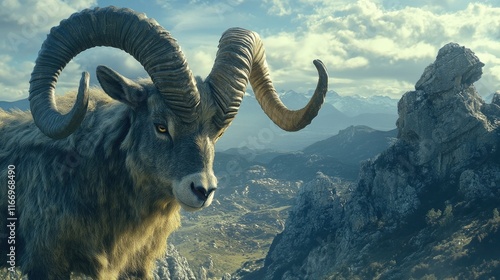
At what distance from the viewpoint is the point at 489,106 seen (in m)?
187

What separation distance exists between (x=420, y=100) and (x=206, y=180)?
18035 cm

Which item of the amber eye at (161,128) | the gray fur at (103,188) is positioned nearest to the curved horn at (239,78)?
the gray fur at (103,188)

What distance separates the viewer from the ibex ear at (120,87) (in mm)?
10570

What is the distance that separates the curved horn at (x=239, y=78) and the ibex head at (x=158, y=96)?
0.07 ft

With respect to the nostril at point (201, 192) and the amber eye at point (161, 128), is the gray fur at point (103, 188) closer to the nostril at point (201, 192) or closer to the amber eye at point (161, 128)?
the amber eye at point (161, 128)

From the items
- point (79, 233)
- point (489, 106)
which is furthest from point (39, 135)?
point (489, 106)

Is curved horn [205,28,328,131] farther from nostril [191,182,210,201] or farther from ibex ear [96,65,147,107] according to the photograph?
nostril [191,182,210,201]

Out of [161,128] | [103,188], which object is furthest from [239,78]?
[103,188]

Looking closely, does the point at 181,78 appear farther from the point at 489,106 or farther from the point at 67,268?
the point at 489,106

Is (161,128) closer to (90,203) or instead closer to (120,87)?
(120,87)

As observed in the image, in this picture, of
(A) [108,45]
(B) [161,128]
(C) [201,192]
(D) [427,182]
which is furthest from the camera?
(D) [427,182]

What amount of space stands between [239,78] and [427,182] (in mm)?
177844

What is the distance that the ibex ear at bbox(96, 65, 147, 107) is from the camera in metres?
10.6

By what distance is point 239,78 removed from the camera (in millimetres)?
11312
